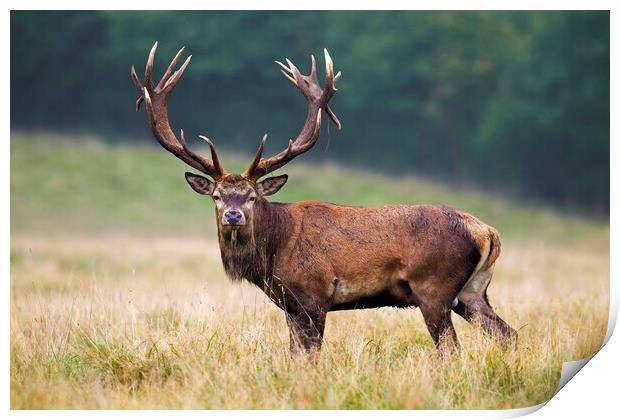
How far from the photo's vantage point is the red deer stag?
22.8 feet

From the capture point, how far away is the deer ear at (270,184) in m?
7.25

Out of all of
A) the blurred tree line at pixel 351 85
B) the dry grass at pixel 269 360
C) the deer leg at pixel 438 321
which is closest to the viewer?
the dry grass at pixel 269 360

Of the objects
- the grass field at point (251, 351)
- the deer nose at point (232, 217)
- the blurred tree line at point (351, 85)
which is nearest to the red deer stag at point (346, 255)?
the deer nose at point (232, 217)

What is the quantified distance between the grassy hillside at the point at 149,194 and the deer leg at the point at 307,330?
15887 mm

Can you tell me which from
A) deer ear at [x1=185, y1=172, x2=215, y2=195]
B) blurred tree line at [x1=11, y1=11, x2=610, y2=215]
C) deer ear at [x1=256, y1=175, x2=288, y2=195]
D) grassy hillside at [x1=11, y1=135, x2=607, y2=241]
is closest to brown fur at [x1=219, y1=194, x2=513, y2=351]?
deer ear at [x1=256, y1=175, x2=288, y2=195]

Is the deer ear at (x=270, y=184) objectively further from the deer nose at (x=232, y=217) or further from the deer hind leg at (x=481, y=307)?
the deer hind leg at (x=481, y=307)

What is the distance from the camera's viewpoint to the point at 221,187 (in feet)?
23.0

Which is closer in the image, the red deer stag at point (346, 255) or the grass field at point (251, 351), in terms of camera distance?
the grass field at point (251, 351)

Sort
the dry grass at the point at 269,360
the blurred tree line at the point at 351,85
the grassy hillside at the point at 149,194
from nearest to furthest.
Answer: the dry grass at the point at 269,360 < the grassy hillside at the point at 149,194 < the blurred tree line at the point at 351,85

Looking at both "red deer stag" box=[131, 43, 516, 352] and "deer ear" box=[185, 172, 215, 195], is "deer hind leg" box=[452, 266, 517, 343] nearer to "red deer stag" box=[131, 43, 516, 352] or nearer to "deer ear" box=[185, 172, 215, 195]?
"red deer stag" box=[131, 43, 516, 352]

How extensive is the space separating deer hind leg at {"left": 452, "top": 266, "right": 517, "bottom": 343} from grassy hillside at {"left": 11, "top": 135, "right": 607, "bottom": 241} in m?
15.8

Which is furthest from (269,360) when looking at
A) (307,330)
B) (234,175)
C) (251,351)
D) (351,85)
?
(351,85)
